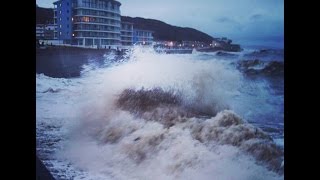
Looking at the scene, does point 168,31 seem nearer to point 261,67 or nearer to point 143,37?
point 143,37

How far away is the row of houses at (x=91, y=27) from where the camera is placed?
2287mm

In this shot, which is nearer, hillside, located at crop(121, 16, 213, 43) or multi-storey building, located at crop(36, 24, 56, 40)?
hillside, located at crop(121, 16, 213, 43)

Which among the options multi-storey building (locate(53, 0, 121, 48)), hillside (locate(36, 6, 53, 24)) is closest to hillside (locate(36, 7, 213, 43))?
multi-storey building (locate(53, 0, 121, 48))

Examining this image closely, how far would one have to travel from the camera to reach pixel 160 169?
2154 millimetres

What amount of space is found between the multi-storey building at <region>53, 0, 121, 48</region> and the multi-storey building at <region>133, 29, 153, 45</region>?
0.10 metres

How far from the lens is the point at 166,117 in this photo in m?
2.21

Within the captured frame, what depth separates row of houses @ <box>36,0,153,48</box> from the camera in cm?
229

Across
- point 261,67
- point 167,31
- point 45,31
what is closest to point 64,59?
point 45,31

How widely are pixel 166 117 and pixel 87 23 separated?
72cm

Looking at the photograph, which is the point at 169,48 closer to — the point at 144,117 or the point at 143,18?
the point at 143,18

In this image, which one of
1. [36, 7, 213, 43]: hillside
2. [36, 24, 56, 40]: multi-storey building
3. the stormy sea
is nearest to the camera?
the stormy sea

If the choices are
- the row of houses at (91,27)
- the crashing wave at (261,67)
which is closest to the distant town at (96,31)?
the row of houses at (91,27)

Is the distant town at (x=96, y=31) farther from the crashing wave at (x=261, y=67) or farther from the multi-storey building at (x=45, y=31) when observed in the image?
the crashing wave at (x=261, y=67)

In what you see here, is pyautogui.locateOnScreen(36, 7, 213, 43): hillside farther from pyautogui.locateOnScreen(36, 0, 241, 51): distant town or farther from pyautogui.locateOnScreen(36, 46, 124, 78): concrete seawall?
pyautogui.locateOnScreen(36, 46, 124, 78): concrete seawall
